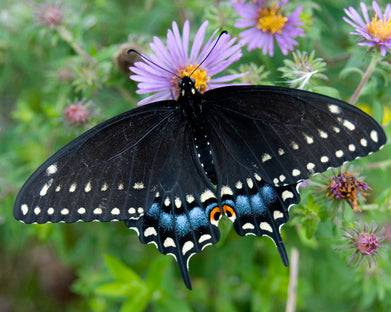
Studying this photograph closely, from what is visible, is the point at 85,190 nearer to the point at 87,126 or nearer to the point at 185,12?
the point at 87,126

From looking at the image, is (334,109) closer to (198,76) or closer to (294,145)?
(294,145)

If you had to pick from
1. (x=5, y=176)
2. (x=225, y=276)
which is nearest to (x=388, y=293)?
(x=225, y=276)

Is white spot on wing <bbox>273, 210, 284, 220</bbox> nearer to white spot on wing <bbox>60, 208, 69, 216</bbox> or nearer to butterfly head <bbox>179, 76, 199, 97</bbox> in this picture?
butterfly head <bbox>179, 76, 199, 97</bbox>

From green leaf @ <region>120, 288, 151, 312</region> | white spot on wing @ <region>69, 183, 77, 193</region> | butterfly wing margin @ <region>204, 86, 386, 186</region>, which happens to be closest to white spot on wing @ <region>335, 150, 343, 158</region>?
butterfly wing margin @ <region>204, 86, 386, 186</region>

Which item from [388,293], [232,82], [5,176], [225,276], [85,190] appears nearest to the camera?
[85,190]

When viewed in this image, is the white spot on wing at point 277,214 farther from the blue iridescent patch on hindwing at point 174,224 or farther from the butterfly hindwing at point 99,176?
the butterfly hindwing at point 99,176

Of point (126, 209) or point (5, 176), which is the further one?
point (5, 176)

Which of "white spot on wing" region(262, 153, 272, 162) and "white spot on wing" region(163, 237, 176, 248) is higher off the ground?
"white spot on wing" region(262, 153, 272, 162)
